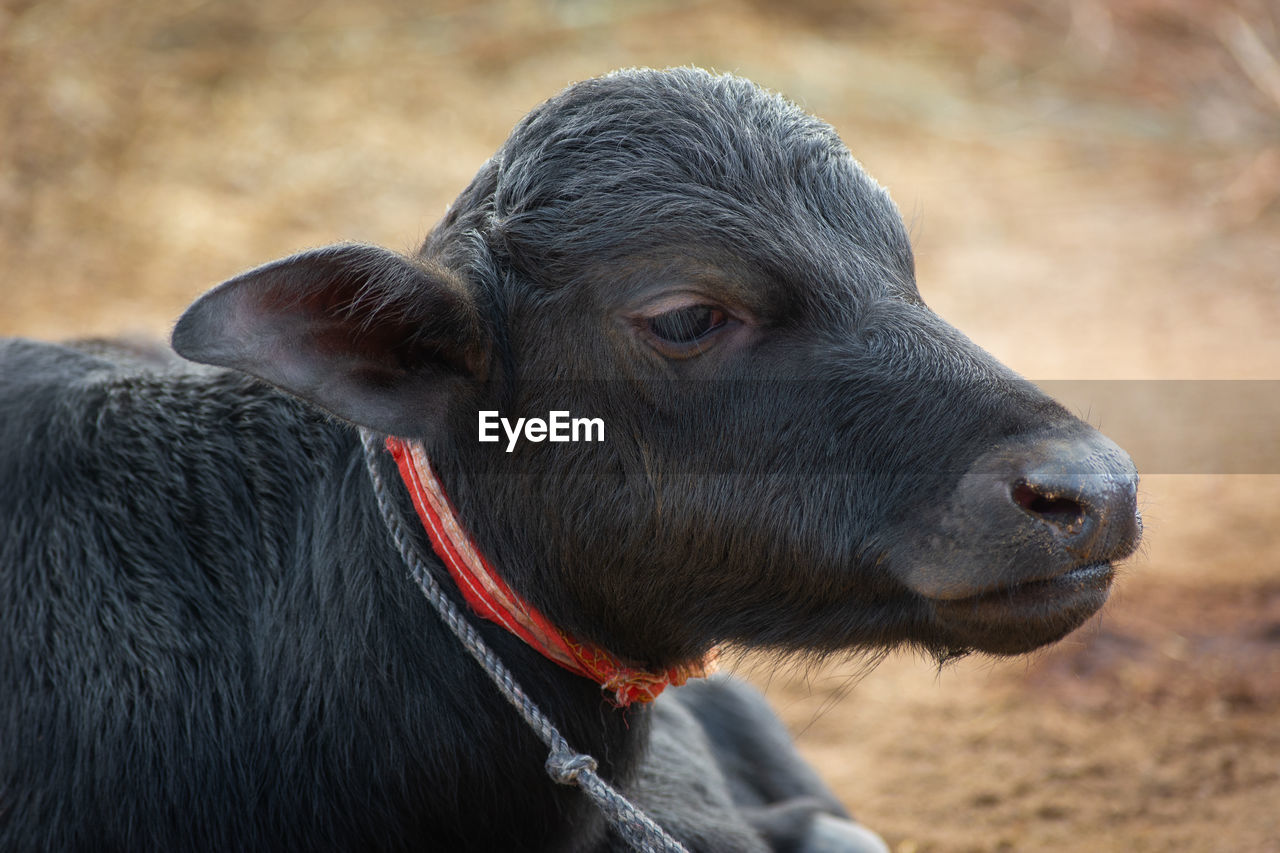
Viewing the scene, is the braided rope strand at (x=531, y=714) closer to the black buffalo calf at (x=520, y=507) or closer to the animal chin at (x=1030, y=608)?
the black buffalo calf at (x=520, y=507)

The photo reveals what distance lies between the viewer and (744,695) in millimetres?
4543

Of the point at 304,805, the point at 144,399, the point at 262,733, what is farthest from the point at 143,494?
the point at 304,805

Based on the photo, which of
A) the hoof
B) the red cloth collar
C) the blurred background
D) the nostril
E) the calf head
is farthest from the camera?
the blurred background

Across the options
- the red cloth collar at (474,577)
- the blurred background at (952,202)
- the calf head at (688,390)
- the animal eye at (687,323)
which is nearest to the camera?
the calf head at (688,390)

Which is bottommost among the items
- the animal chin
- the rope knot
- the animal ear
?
the rope knot

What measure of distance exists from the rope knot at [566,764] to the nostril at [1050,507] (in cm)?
103

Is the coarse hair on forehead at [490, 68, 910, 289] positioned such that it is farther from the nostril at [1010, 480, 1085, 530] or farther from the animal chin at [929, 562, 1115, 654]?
the animal chin at [929, 562, 1115, 654]

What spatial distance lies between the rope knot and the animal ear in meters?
0.73

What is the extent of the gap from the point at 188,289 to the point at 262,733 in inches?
251

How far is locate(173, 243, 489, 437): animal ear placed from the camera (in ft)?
7.29

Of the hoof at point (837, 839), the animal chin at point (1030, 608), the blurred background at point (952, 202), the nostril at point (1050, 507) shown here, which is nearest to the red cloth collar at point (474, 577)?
the blurred background at point (952, 202)

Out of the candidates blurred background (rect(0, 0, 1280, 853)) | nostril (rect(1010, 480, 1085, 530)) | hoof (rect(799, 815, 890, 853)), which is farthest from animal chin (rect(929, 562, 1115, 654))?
hoof (rect(799, 815, 890, 853))

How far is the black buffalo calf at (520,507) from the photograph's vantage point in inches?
93.3

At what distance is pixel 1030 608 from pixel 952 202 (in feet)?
29.9
